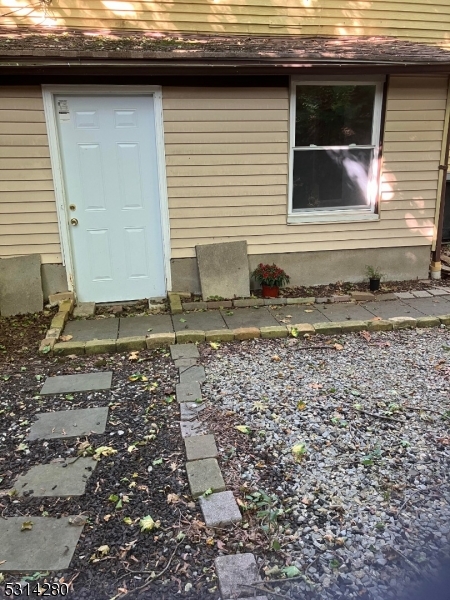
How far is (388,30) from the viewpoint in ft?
20.6

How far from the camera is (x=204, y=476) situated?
2.48 meters

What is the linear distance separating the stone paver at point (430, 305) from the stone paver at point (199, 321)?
7.39ft

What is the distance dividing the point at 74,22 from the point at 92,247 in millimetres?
2815

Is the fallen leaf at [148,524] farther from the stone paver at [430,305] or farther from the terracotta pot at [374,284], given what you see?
the terracotta pot at [374,284]

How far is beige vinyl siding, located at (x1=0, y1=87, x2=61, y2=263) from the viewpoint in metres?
4.77

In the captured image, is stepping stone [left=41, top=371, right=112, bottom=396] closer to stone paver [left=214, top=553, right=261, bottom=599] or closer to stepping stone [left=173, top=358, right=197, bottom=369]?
stepping stone [left=173, top=358, right=197, bottom=369]

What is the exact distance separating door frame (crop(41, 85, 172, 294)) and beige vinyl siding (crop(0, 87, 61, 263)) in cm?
6

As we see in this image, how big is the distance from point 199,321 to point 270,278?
109 cm

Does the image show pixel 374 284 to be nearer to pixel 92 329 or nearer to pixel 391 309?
pixel 391 309

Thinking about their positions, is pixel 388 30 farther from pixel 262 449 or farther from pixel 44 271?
pixel 262 449

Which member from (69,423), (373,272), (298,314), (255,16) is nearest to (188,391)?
(69,423)

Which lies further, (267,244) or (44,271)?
(267,244)

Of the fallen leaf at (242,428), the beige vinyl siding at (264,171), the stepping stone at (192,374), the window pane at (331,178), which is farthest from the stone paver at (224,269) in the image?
the fallen leaf at (242,428)

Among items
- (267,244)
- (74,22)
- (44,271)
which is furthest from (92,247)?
(74,22)
